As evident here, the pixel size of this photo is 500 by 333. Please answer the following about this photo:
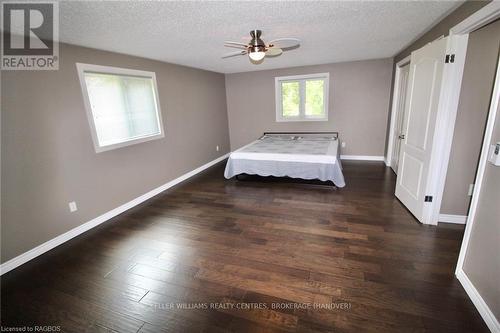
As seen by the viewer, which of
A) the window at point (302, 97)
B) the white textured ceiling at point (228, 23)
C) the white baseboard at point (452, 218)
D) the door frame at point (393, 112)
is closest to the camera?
the white textured ceiling at point (228, 23)

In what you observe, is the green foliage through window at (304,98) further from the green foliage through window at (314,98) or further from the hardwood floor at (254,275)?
the hardwood floor at (254,275)

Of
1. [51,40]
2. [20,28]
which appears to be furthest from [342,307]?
[51,40]

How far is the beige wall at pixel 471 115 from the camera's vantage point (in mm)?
2049

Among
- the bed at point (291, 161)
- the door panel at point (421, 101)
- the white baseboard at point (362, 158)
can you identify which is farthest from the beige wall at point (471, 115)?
the white baseboard at point (362, 158)

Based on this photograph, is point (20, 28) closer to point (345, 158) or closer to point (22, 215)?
point (22, 215)

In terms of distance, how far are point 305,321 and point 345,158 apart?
4551mm

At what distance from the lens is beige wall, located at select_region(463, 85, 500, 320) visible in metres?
1.41

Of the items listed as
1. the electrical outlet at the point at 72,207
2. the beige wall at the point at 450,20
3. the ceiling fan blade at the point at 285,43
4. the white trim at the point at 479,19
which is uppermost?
the beige wall at the point at 450,20

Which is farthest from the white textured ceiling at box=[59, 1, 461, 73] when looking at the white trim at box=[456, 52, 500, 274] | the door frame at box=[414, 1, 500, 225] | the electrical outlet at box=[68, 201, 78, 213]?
the electrical outlet at box=[68, 201, 78, 213]

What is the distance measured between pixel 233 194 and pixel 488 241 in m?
2.93

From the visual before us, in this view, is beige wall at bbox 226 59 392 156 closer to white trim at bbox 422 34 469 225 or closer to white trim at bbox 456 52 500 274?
white trim at bbox 422 34 469 225

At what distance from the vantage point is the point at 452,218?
2.55m
